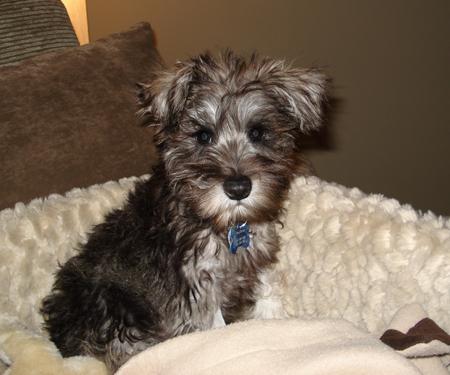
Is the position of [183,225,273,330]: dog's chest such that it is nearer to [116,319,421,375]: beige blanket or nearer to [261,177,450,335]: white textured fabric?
[261,177,450,335]: white textured fabric

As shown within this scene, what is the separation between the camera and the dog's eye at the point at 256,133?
2.75 metres

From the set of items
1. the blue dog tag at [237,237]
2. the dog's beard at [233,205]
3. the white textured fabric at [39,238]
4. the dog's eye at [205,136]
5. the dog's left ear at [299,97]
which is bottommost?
the white textured fabric at [39,238]

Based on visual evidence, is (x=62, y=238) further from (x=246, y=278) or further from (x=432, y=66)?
(x=432, y=66)

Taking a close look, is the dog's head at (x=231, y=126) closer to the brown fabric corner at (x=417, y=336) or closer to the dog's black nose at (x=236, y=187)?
the dog's black nose at (x=236, y=187)

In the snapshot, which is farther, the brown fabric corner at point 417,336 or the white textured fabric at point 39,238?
the white textured fabric at point 39,238

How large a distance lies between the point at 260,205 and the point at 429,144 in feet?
11.3

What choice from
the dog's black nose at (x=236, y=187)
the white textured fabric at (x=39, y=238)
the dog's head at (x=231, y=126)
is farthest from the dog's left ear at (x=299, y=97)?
the white textured fabric at (x=39, y=238)

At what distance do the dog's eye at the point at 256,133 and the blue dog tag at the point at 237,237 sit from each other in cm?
41

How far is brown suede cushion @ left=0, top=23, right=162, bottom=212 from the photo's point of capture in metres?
3.09

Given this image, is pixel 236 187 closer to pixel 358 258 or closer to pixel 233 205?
pixel 233 205

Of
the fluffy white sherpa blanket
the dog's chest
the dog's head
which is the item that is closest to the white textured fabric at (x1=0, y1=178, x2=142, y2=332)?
the fluffy white sherpa blanket

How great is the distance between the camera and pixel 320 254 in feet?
10.7

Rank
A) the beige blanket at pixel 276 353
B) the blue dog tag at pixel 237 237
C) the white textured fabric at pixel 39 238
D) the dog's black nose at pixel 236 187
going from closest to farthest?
the beige blanket at pixel 276 353
the dog's black nose at pixel 236 187
the blue dog tag at pixel 237 237
the white textured fabric at pixel 39 238

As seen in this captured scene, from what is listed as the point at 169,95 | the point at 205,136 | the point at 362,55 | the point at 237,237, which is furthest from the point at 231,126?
the point at 362,55
